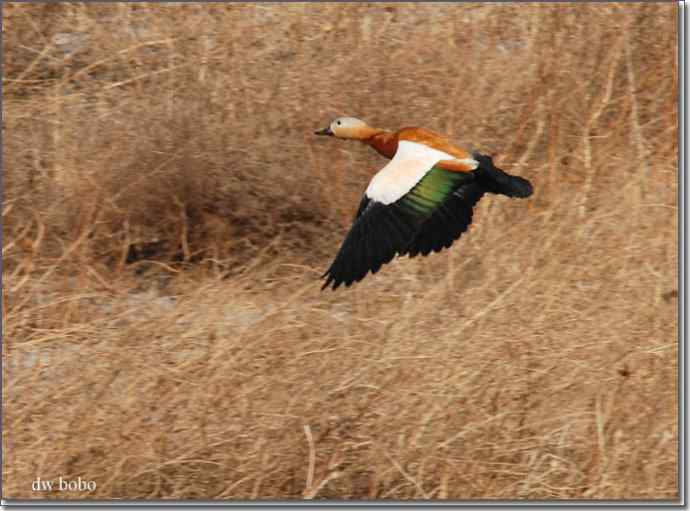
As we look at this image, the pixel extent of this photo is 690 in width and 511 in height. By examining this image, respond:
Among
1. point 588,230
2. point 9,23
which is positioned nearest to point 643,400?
point 588,230

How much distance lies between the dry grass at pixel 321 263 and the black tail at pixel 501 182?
0.54m

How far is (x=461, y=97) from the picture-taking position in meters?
7.27

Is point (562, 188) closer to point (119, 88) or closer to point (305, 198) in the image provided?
point (305, 198)

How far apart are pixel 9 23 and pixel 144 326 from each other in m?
1.98

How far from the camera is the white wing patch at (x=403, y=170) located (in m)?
5.89

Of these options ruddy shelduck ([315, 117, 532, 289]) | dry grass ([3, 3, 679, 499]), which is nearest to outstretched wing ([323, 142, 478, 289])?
ruddy shelduck ([315, 117, 532, 289])

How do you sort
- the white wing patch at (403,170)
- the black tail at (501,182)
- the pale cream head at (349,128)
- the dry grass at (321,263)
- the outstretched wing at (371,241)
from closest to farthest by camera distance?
1. the outstretched wing at (371,241)
2. the white wing patch at (403,170)
3. the dry grass at (321,263)
4. the black tail at (501,182)
5. the pale cream head at (349,128)

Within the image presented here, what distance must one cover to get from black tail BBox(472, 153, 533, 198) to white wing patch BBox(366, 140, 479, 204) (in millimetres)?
46

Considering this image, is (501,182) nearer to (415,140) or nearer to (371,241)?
(415,140)

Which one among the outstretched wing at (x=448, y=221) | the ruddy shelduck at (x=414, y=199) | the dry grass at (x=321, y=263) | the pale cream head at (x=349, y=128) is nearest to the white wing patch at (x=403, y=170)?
the ruddy shelduck at (x=414, y=199)

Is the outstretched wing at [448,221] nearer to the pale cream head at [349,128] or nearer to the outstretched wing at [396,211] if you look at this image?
the outstretched wing at [396,211]

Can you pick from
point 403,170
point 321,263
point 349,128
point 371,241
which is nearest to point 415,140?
point 403,170

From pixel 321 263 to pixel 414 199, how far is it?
3.54ft

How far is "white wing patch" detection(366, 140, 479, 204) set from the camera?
19.3 feet
